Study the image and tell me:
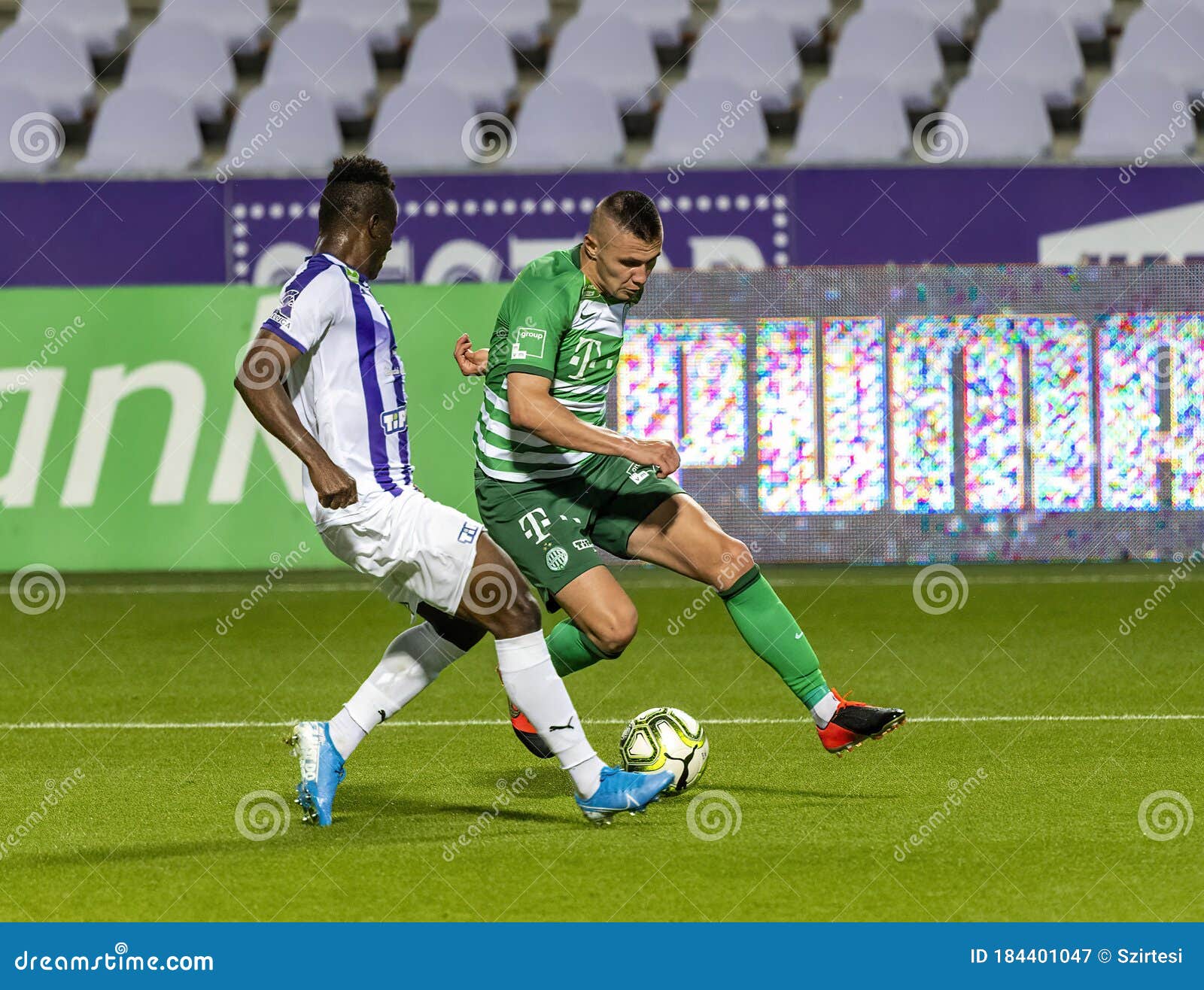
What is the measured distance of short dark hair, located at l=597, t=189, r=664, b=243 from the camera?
4.52 m

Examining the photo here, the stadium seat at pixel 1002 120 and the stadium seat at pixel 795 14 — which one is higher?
the stadium seat at pixel 795 14

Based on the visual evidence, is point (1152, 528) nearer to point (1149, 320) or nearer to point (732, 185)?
point (1149, 320)

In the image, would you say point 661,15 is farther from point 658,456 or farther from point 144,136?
point 658,456

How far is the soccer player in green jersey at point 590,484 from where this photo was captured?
4473 mm

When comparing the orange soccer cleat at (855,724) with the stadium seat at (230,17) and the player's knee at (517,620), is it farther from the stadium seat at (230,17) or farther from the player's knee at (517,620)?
the stadium seat at (230,17)

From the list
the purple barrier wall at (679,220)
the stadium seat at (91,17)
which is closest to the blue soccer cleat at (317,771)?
the purple barrier wall at (679,220)

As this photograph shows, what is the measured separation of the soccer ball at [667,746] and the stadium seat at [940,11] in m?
10.3

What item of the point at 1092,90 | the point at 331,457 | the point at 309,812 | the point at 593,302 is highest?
the point at 1092,90

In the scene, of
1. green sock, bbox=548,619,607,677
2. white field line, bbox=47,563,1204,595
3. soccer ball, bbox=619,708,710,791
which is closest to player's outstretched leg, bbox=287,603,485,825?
green sock, bbox=548,619,607,677

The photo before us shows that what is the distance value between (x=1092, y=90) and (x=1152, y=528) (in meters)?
4.86

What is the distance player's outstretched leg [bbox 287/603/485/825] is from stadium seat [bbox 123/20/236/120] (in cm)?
973

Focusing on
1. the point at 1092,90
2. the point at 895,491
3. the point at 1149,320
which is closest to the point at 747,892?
the point at 895,491

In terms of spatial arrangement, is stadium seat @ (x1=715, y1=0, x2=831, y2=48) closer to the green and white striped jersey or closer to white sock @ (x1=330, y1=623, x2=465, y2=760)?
the green and white striped jersey

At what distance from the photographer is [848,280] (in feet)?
34.7
